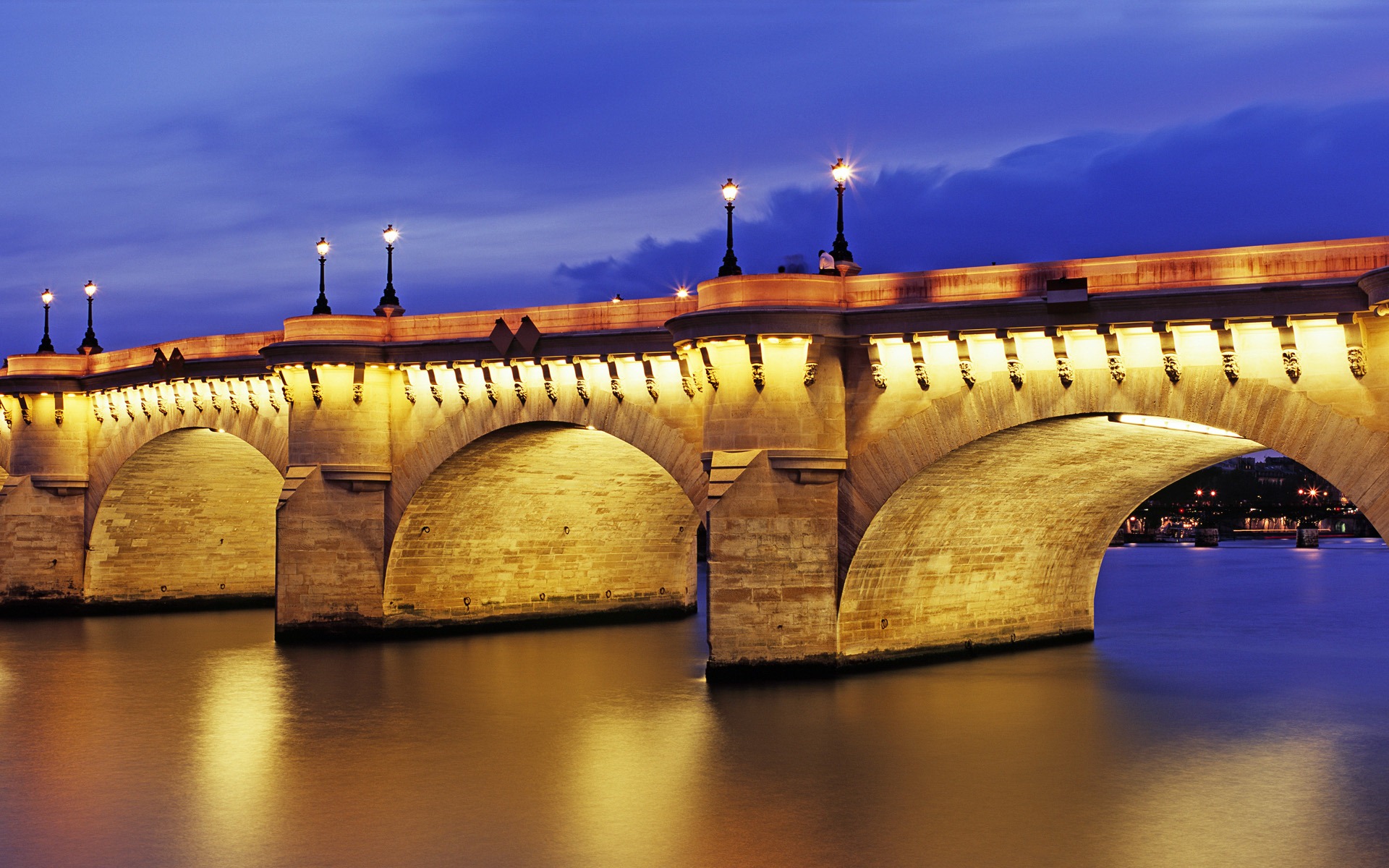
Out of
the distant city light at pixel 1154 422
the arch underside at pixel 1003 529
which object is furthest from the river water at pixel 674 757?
the distant city light at pixel 1154 422

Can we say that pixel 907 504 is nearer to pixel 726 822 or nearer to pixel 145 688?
pixel 726 822

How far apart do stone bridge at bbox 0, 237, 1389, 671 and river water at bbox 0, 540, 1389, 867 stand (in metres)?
1.60

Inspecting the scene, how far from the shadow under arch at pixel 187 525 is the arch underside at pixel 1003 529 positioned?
73.5ft

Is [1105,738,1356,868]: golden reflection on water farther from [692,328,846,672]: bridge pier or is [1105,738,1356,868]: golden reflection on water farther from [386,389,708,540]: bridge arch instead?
[386,389,708,540]: bridge arch

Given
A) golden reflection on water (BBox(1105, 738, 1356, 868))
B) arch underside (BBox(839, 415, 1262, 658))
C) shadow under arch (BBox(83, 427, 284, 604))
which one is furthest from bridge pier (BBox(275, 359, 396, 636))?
golden reflection on water (BBox(1105, 738, 1356, 868))

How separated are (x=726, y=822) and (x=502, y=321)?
17.2 metres

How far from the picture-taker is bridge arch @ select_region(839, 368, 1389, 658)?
843 inches

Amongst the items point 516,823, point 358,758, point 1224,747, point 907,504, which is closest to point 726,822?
point 516,823

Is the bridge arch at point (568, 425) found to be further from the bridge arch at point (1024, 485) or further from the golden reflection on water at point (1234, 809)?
the golden reflection on water at point (1234, 809)

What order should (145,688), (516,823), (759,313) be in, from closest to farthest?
(516,823) < (759,313) < (145,688)

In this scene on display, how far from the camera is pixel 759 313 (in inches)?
1001

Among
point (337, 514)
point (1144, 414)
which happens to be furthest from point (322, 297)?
point (1144, 414)

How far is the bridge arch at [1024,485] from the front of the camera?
70.3 ft

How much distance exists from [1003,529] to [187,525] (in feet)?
90.1
